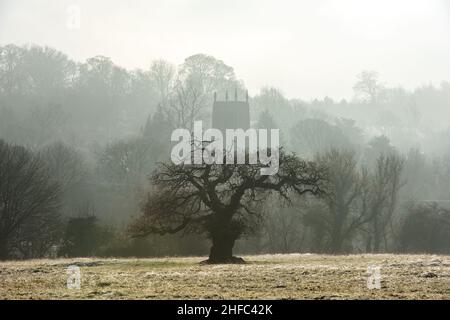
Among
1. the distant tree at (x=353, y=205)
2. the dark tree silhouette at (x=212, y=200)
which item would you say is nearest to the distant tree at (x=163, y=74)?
the distant tree at (x=353, y=205)

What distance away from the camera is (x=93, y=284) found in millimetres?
24984

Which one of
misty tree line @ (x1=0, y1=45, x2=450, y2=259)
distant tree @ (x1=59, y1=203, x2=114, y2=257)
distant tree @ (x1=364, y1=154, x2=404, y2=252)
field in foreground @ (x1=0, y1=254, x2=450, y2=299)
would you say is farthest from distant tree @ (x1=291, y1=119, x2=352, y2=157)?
field in foreground @ (x1=0, y1=254, x2=450, y2=299)

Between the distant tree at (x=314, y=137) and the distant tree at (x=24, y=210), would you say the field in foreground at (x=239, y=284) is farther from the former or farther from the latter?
the distant tree at (x=314, y=137)

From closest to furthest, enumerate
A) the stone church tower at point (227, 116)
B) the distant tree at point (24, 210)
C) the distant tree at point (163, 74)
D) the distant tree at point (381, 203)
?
the distant tree at point (24, 210) → the distant tree at point (381, 203) → the stone church tower at point (227, 116) → the distant tree at point (163, 74)

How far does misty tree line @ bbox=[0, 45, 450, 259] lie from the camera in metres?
76.1

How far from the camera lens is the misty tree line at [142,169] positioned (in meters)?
76.1

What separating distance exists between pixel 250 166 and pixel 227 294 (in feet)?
67.9

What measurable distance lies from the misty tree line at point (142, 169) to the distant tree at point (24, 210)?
17 centimetres

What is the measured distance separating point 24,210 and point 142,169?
123 ft

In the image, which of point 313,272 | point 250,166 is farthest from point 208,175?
point 313,272

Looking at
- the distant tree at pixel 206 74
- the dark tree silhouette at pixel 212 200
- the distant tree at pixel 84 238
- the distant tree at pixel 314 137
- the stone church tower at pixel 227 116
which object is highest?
the distant tree at pixel 206 74

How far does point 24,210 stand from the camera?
7938 cm

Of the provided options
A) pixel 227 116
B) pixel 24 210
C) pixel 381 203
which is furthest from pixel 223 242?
pixel 227 116
